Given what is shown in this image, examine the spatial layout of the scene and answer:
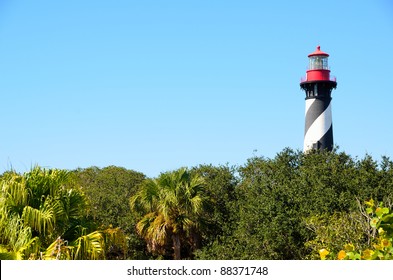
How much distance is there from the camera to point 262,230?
51.6 feet

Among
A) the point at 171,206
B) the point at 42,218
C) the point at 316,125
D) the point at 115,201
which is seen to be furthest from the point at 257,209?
the point at 316,125

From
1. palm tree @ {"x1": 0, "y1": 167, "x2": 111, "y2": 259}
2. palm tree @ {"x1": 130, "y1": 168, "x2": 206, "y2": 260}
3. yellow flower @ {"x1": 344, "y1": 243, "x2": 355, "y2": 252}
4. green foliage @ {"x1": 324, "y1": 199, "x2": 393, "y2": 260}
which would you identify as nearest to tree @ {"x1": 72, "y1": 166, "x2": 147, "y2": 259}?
palm tree @ {"x1": 130, "y1": 168, "x2": 206, "y2": 260}

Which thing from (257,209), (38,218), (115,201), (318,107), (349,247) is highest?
(318,107)

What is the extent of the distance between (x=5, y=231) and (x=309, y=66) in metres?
25.3

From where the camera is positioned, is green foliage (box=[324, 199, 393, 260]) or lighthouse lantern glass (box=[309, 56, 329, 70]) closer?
green foliage (box=[324, 199, 393, 260])

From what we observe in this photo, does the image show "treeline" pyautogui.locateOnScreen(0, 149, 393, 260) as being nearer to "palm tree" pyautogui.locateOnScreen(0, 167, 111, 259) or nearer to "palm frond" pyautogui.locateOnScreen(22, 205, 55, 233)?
"palm tree" pyautogui.locateOnScreen(0, 167, 111, 259)

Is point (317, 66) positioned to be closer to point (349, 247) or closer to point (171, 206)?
point (171, 206)

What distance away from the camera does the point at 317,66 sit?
2964 centimetres

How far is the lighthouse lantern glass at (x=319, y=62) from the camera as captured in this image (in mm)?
29641

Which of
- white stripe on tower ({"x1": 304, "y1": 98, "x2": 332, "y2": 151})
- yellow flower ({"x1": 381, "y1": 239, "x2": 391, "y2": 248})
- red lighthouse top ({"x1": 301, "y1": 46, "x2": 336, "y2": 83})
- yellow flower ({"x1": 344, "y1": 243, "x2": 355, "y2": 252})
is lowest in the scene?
yellow flower ({"x1": 344, "y1": 243, "x2": 355, "y2": 252})

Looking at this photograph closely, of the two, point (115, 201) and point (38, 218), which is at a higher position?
point (115, 201)

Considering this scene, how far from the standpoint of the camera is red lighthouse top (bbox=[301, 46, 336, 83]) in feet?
95.5

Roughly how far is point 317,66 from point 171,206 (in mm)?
16521

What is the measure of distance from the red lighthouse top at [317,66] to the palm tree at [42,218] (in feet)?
76.6
